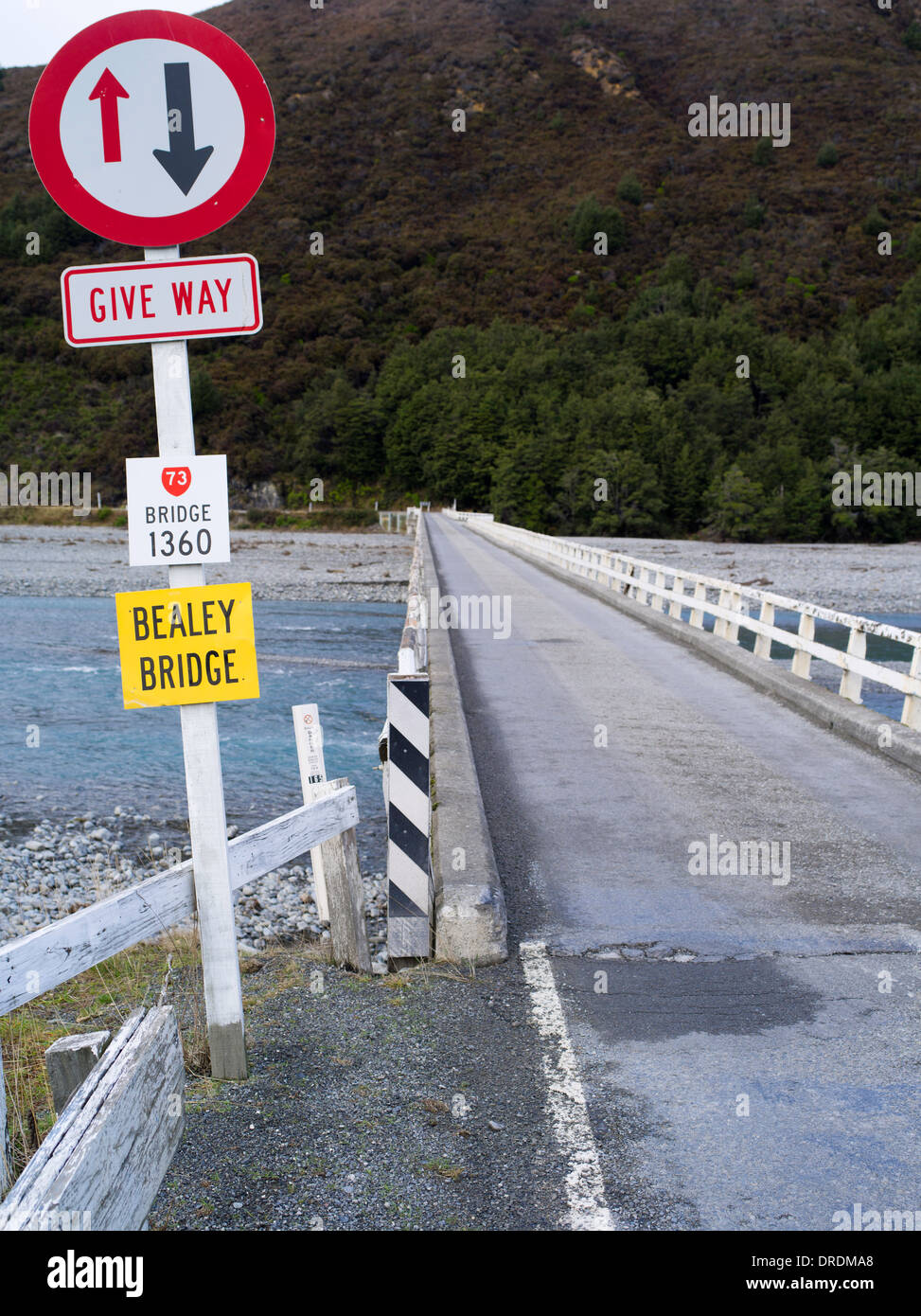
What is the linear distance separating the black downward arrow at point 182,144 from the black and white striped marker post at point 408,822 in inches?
91.6

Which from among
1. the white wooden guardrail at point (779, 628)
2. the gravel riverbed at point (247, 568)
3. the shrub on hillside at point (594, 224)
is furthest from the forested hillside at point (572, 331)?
the white wooden guardrail at point (779, 628)

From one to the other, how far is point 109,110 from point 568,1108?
→ 3.46 m

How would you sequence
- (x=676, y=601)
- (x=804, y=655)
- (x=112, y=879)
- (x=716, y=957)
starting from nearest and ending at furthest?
(x=716, y=957) → (x=112, y=879) → (x=804, y=655) → (x=676, y=601)

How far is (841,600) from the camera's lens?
3578cm

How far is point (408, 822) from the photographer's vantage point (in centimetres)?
502

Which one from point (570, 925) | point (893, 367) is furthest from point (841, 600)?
point (893, 367)

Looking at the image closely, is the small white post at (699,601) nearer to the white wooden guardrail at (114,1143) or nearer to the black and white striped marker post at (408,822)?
the black and white striped marker post at (408,822)

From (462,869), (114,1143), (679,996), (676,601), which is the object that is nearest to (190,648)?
(114,1143)

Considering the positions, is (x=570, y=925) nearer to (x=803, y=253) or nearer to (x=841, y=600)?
(x=841, y=600)

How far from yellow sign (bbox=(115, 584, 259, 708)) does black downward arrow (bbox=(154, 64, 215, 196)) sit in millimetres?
1282

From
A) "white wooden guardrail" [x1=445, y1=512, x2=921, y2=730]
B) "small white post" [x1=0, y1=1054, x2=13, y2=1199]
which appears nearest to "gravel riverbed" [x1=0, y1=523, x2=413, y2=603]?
"white wooden guardrail" [x1=445, y1=512, x2=921, y2=730]

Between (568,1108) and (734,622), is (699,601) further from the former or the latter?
(568,1108)

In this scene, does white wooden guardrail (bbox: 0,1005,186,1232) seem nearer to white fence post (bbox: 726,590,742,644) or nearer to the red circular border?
the red circular border

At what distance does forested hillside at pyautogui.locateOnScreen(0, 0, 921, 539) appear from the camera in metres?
101
